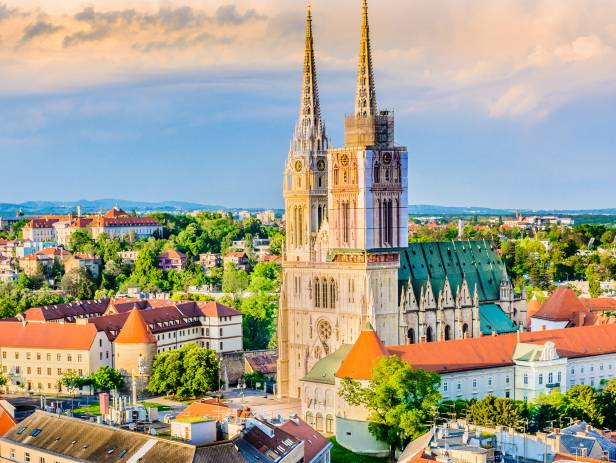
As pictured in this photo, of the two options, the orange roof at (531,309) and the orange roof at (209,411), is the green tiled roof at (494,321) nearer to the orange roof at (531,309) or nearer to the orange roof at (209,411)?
the orange roof at (531,309)

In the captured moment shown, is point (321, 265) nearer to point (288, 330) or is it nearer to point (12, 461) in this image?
point (288, 330)

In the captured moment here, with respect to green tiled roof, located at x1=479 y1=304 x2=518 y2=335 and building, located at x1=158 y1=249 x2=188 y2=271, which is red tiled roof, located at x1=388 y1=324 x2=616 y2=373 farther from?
building, located at x1=158 y1=249 x2=188 y2=271

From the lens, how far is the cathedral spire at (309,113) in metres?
109

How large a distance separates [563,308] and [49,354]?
1853 inches

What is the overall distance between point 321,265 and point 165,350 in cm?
2091

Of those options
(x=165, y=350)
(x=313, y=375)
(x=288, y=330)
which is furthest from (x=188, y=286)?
(x=313, y=375)

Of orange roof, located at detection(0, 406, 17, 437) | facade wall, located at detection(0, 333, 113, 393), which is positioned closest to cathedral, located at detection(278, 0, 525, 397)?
facade wall, located at detection(0, 333, 113, 393)

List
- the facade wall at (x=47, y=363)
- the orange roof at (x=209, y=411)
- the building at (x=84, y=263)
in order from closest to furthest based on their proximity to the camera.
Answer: the orange roof at (x=209, y=411), the facade wall at (x=47, y=363), the building at (x=84, y=263)

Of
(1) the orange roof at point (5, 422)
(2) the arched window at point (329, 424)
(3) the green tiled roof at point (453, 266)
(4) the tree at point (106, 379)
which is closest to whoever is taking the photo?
(1) the orange roof at point (5, 422)

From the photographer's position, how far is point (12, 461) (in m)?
64.9

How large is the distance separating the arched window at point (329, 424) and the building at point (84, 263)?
342 feet

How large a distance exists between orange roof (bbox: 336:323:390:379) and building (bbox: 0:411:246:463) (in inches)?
976

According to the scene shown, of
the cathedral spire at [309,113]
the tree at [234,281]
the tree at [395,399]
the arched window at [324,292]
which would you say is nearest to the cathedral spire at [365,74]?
the cathedral spire at [309,113]

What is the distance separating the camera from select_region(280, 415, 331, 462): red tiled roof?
66250 millimetres
